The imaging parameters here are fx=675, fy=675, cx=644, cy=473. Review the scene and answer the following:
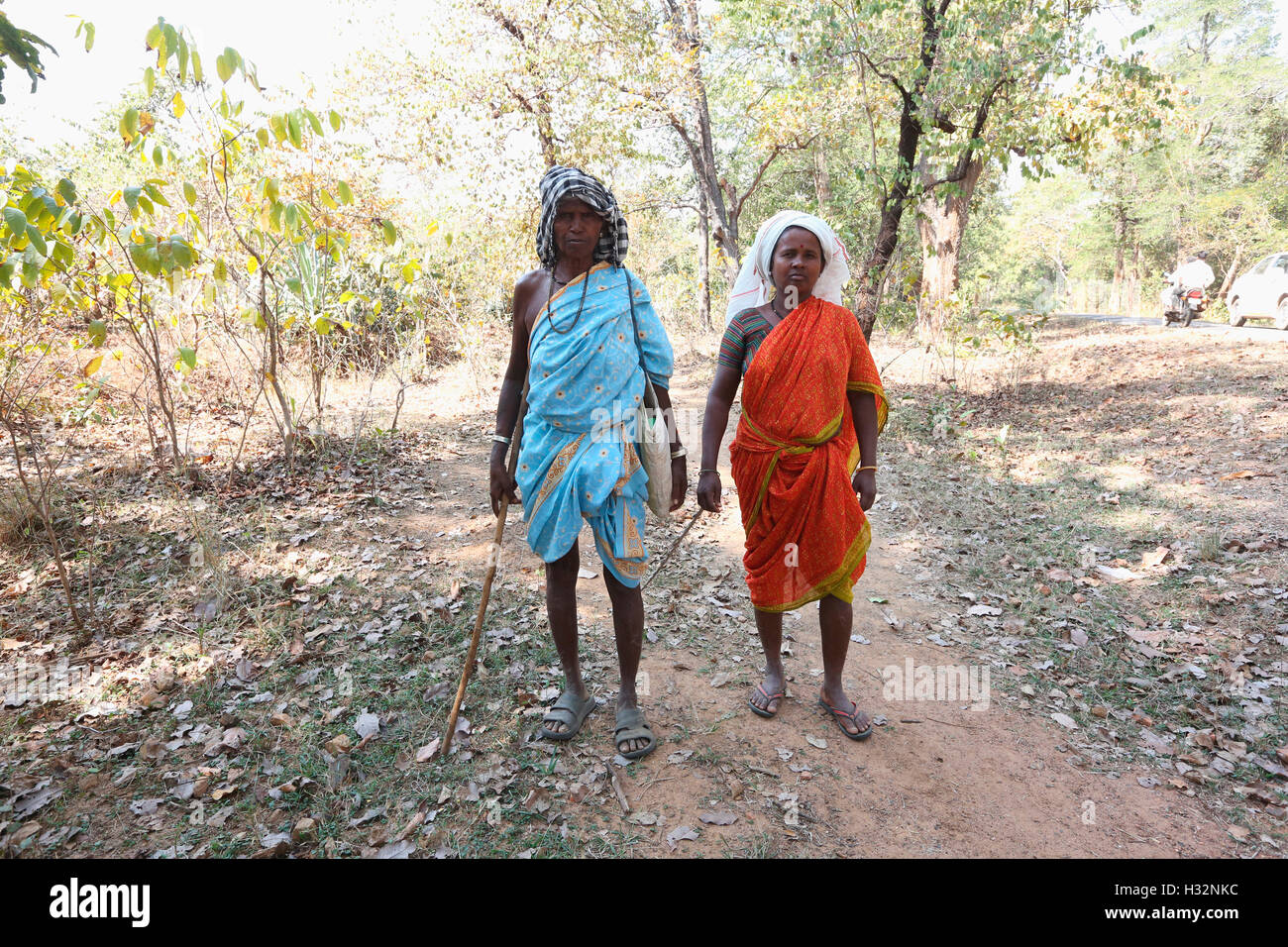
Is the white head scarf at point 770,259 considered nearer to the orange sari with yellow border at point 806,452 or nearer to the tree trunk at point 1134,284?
the orange sari with yellow border at point 806,452

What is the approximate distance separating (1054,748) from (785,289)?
2199 millimetres

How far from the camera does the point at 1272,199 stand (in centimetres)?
1845

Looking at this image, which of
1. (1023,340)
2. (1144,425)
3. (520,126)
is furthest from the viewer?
(520,126)

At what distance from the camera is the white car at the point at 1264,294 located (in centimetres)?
1197

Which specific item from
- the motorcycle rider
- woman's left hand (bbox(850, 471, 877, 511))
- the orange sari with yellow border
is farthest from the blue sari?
the motorcycle rider

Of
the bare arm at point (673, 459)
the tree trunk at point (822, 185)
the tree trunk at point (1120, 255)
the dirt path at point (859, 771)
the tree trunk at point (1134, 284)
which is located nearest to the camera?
the dirt path at point (859, 771)

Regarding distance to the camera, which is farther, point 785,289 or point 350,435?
point 350,435

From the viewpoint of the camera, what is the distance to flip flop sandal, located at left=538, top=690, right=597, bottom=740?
8.86 ft

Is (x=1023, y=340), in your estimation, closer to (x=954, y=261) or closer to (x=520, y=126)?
(x=954, y=261)

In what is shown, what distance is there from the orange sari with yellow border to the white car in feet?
46.0

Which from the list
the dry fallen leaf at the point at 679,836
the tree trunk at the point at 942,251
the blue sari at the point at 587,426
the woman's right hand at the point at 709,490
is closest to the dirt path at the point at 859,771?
the dry fallen leaf at the point at 679,836

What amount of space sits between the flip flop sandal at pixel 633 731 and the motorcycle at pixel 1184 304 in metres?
15.9

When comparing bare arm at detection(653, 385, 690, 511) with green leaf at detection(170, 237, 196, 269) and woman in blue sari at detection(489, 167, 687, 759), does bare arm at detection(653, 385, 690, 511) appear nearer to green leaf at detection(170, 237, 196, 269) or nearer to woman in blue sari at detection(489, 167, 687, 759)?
woman in blue sari at detection(489, 167, 687, 759)

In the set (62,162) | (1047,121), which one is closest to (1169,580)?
(1047,121)
